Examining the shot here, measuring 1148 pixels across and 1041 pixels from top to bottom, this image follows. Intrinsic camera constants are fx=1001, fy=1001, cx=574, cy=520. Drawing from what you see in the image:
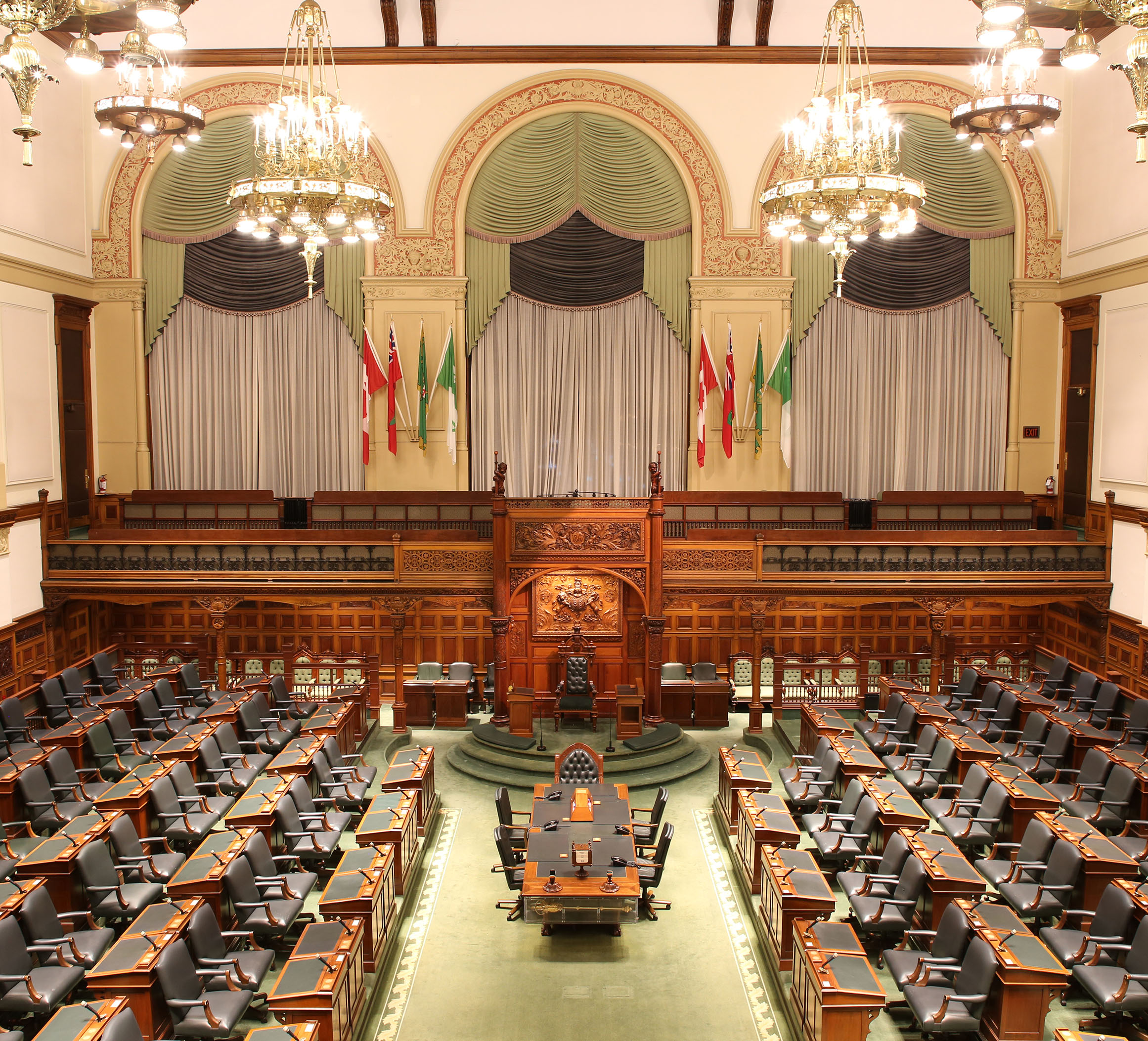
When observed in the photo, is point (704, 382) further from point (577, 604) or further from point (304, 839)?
point (304, 839)

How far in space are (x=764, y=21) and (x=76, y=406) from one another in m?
13.0

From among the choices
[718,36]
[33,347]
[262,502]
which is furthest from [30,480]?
[718,36]

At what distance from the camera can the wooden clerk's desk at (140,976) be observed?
20.6ft

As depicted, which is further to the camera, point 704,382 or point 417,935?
point 704,382

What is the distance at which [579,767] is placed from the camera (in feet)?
35.0

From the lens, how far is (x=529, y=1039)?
23.3 feet

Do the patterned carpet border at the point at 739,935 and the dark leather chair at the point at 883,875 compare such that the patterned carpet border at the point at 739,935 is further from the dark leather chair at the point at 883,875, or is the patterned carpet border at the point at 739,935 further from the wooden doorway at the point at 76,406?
the wooden doorway at the point at 76,406

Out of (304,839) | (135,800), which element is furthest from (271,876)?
(135,800)

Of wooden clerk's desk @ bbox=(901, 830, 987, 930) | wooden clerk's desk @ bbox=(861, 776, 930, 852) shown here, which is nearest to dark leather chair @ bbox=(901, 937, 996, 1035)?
wooden clerk's desk @ bbox=(901, 830, 987, 930)

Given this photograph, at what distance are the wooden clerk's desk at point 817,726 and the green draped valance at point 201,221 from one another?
9.90 metres

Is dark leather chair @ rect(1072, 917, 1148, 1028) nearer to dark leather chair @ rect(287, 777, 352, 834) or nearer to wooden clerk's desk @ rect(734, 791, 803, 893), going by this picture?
wooden clerk's desk @ rect(734, 791, 803, 893)

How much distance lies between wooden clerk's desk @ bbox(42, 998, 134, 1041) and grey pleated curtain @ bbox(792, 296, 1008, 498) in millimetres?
13854

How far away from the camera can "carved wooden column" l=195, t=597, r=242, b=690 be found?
1467cm

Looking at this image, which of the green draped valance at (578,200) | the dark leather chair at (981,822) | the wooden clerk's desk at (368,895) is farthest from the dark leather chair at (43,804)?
the green draped valance at (578,200)
